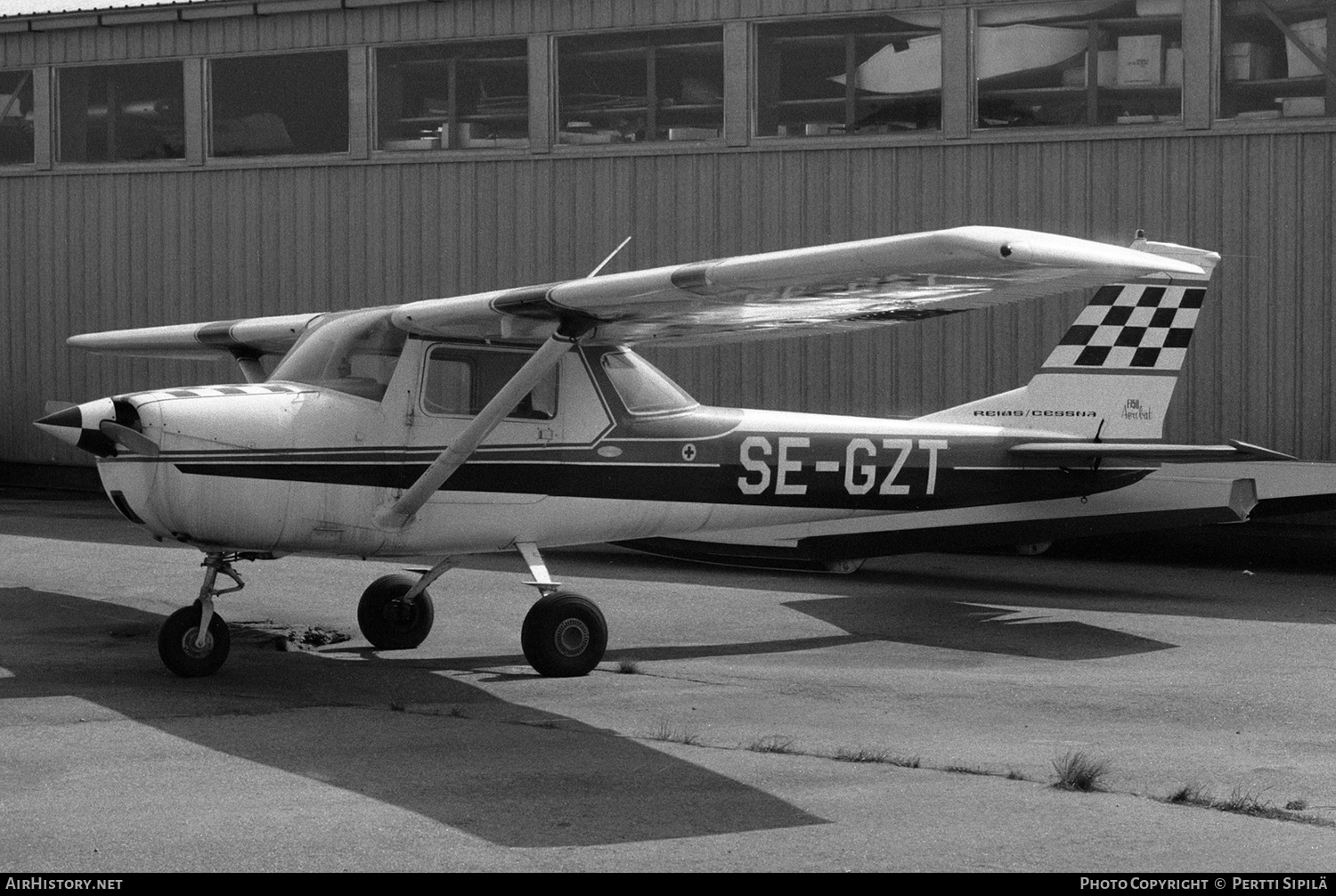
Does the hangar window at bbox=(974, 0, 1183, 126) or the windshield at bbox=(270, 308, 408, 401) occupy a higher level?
the hangar window at bbox=(974, 0, 1183, 126)

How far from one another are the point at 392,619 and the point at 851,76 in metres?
8.16

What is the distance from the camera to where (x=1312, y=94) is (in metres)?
14.2

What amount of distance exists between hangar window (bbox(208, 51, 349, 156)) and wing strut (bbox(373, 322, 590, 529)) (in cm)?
1036

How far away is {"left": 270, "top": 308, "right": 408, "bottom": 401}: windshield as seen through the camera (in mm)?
9180

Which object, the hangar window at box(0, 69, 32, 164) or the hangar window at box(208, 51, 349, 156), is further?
the hangar window at box(0, 69, 32, 164)

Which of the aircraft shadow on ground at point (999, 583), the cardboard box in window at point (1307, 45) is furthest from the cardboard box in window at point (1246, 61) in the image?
the aircraft shadow on ground at point (999, 583)

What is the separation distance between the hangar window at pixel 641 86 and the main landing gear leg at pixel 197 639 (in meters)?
9.01

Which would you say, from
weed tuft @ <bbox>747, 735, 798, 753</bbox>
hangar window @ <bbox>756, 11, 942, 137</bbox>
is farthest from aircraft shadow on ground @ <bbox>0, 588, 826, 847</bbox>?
hangar window @ <bbox>756, 11, 942, 137</bbox>

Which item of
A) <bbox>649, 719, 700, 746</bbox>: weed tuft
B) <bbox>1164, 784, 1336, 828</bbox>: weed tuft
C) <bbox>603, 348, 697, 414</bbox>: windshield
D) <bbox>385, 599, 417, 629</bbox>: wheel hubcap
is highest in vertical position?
<bbox>603, 348, 697, 414</bbox>: windshield

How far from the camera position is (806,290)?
773cm

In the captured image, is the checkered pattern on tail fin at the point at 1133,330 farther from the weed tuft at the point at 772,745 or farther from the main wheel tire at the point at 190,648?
the main wheel tire at the point at 190,648

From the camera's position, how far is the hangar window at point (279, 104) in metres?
18.5

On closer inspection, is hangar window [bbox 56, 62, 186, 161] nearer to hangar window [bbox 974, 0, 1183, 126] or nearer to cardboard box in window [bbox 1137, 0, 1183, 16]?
hangar window [bbox 974, 0, 1183, 126]
